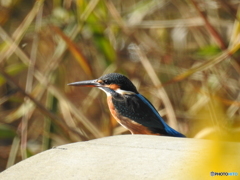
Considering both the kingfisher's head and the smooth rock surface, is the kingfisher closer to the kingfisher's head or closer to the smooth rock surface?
the kingfisher's head

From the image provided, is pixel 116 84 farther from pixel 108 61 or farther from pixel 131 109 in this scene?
pixel 108 61

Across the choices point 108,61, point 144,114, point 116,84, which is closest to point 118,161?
point 144,114

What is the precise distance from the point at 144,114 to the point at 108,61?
0.73m

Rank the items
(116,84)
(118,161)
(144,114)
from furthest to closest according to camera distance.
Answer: (116,84)
(144,114)
(118,161)

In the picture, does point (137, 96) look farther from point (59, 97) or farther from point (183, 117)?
point (183, 117)

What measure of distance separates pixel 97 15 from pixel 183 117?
3.37 feet

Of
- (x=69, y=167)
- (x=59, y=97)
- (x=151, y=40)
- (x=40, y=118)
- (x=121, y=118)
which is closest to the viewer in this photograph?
(x=69, y=167)

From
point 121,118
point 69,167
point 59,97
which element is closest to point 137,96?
point 121,118

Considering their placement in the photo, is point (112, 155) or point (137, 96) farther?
point (137, 96)

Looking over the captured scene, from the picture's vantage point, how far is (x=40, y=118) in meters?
4.19

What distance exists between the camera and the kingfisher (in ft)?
8.44

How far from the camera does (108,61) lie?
10.6ft

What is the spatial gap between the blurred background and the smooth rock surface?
110cm

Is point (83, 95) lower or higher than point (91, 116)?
higher
